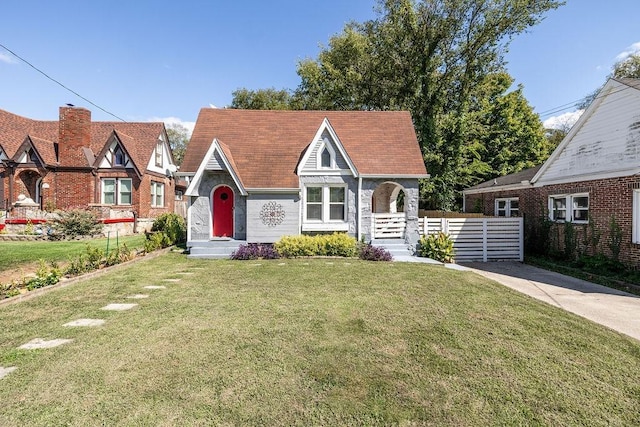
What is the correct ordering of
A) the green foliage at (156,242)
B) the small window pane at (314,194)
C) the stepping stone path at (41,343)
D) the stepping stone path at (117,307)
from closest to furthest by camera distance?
1. the stepping stone path at (41,343)
2. the stepping stone path at (117,307)
3. the green foliage at (156,242)
4. the small window pane at (314,194)

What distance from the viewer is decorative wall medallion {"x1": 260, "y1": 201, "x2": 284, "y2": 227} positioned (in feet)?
44.4

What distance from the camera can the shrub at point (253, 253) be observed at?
41.0 ft

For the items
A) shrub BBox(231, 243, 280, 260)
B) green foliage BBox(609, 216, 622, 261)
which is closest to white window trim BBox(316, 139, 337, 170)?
shrub BBox(231, 243, 280, 260)

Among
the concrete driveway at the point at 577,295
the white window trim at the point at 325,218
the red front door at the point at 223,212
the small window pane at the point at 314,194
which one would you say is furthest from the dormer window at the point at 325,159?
the concrete driveway at the point at 577,295

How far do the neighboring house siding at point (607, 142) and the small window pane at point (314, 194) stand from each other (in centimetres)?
1029

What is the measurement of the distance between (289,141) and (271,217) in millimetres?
4259

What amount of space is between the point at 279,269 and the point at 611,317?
27.3ft

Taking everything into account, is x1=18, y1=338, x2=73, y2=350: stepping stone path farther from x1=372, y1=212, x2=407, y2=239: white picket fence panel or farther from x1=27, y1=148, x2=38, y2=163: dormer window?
x1=27, y1=148, x2=38, y2=163: dormer window

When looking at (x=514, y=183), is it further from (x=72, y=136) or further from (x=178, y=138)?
(x=178, y=138)

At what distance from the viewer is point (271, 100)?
36344 millimetres

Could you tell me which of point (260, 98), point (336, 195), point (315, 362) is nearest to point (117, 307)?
point (315, 362)

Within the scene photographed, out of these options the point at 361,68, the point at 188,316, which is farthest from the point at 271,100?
the point at 188,316

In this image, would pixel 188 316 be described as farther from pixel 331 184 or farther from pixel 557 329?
pixel 331 184

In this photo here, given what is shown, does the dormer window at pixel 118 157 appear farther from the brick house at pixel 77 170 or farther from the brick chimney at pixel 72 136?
the brick chimney at pixel 72 136
